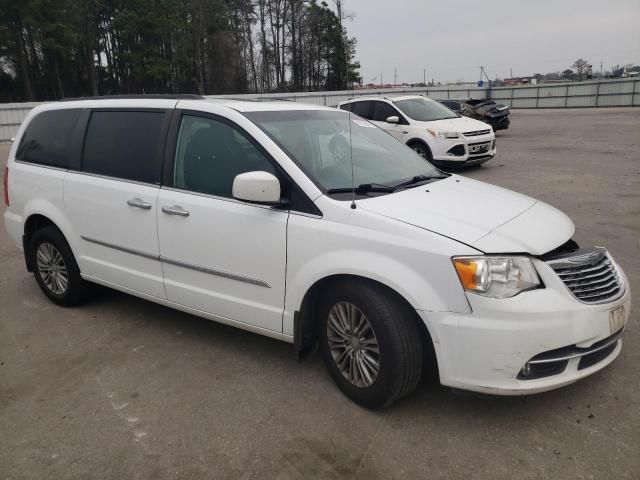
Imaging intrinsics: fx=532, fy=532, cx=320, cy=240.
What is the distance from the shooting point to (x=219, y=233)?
3381 mm

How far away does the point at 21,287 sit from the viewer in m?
5.36

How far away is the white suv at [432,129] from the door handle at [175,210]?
7863mm

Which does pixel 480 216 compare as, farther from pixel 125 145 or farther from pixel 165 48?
pixel 165 48

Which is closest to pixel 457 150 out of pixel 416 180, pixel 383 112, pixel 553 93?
pixel 383 112

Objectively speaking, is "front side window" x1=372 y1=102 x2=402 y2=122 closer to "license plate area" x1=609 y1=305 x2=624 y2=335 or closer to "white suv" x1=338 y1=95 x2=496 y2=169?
"white suv" x1=338 y1=95 x2=496 y2=169

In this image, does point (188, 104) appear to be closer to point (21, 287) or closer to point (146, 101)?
point (146, 101)

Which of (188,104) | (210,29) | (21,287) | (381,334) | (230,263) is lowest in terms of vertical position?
(21,287)

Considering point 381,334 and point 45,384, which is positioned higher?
point 381,334

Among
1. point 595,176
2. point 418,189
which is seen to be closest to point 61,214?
point 418,189

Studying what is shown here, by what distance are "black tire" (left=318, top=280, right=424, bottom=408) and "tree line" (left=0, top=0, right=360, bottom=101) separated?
37735mm

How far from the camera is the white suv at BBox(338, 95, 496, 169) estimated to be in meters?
11.4

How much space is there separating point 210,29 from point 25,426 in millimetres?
51700

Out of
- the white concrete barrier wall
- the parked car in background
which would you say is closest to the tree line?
the white concrete barrier wall

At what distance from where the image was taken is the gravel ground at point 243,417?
8.52 feet
